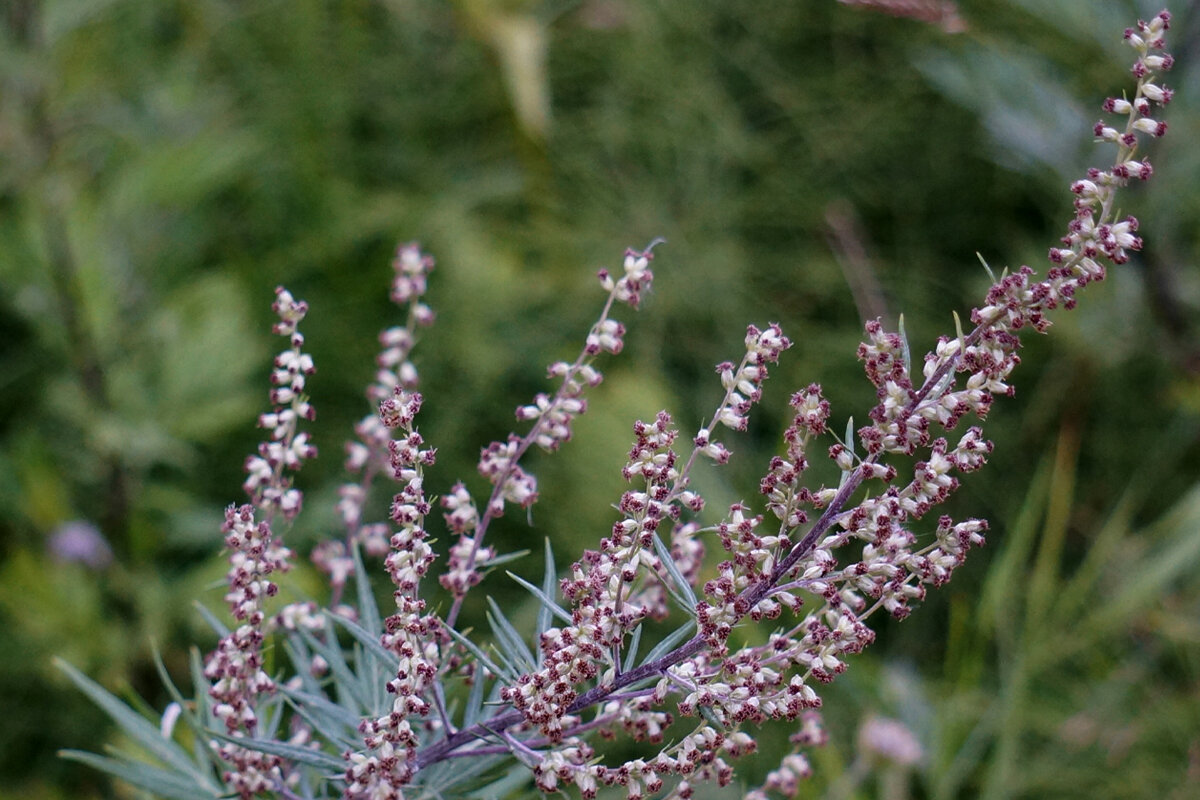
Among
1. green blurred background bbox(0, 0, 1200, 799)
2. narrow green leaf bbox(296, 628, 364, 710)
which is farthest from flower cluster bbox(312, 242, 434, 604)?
green blurred background bbox(0, 0, 1200, 799)

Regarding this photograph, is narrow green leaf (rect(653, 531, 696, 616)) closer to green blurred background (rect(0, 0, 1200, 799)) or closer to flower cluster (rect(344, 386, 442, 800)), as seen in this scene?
flower cluster (rect(344, 386, 442, 800))

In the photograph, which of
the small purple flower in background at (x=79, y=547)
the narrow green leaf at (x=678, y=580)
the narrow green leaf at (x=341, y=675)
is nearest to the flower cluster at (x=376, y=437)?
the narrow green leaf at (x=341, y=675)

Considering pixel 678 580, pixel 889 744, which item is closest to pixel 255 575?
pixel 678 580

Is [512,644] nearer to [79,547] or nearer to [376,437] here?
[376,437]

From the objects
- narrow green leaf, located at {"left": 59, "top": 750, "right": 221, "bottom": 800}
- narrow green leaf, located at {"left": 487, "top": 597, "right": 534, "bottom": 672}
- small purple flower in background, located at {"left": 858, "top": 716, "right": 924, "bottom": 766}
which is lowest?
small purple flower in background, located at {"left": 858, "top": 716, "right": 924, "bottom": 766}

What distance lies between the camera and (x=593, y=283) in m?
1.98

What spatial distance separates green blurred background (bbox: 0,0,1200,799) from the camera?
142 centimetres

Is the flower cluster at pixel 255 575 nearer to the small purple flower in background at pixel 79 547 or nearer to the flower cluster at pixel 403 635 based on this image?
the flower cluster at pixel 403 635

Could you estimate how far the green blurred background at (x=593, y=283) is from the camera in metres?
1.42

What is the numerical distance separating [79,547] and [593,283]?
92 centimetres

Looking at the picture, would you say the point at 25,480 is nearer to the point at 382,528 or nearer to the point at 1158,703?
the point at 382,528

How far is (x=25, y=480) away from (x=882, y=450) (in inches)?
55.6

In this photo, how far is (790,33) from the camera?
211cm

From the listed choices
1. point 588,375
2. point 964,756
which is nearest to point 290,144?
point 964,756
